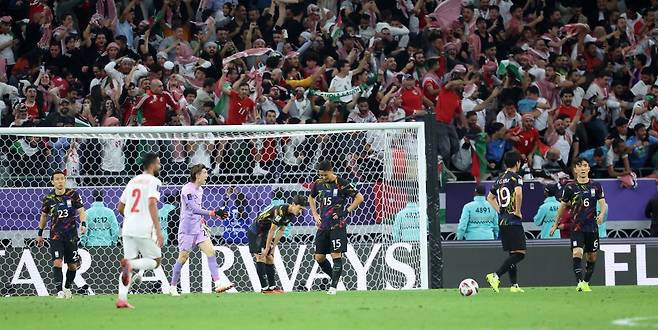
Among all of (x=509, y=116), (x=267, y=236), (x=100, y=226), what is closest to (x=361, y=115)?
(x=509, y=116)

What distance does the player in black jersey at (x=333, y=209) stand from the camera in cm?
1652

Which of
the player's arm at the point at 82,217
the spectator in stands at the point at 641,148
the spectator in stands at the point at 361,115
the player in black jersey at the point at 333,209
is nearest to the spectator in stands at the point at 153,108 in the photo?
the spectator in stands at the point at 361,115

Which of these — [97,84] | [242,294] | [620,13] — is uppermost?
[620,13]

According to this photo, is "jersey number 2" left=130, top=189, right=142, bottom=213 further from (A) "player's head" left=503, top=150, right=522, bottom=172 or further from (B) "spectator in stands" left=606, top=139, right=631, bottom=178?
(B) "spectator in stands" left=606, top=139, right=631, bottom=178

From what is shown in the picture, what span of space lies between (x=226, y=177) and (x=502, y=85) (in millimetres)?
6084

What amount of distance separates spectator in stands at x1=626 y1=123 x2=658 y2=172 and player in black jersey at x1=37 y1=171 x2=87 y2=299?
991 cm

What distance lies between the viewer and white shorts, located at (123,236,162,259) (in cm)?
1373

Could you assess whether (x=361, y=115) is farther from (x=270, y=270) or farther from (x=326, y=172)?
(x=326, y=172)

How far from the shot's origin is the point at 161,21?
2228 cm

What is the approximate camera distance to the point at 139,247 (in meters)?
13.8

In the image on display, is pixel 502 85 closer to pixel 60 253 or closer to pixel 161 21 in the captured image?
pixel 161 21

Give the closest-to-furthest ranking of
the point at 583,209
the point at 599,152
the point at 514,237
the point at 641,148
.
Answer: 1. the point at 514,237
2. the point at 583,209
3. the point at 599,152
4. the point at 641,148

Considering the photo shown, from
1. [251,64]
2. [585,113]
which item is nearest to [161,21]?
[251,64]

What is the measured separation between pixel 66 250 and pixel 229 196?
2843 mm
